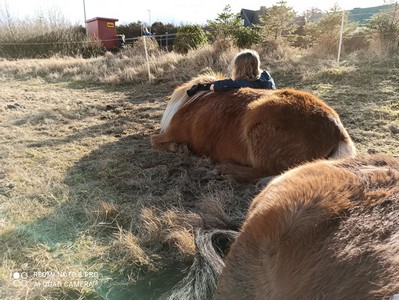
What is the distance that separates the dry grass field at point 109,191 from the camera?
199cm

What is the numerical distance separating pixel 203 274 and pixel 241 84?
2.90m

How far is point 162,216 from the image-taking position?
2561mm

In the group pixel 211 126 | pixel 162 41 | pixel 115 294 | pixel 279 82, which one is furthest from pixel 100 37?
pixel 115 294

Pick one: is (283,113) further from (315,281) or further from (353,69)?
(353,69)

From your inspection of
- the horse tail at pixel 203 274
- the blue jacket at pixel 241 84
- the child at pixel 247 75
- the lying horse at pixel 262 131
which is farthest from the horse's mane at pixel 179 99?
the horse tail at pixel 203 274

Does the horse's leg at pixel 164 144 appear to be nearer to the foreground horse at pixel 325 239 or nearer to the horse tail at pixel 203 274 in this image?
the horse tail at pixel 203 274

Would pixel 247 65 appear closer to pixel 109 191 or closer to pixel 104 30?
pixel 109 191

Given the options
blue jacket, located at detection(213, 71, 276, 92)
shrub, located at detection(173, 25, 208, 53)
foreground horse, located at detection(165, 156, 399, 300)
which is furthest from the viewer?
shrub, located at detection(173, 25, 208, 53)

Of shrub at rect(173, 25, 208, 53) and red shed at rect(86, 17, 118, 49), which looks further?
red shed at rect(86, 17, 118, 49)

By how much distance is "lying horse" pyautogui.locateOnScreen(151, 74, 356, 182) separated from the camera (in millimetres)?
3020

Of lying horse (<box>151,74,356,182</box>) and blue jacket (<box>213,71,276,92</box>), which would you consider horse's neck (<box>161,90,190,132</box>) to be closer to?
lying horse (<box>151,74,356,182</box>)

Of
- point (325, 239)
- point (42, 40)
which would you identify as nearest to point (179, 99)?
point (325, 239)

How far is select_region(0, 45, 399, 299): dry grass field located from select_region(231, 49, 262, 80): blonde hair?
1411mm

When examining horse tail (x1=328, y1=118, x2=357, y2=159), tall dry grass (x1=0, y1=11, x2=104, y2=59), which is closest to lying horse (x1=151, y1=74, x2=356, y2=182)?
horse tail (x1=328, y1=118, x2=357, y2=159)
